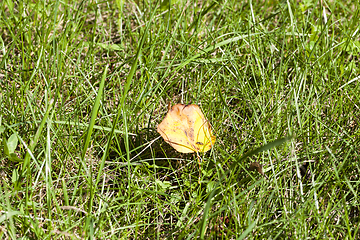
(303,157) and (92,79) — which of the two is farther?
(92,79)

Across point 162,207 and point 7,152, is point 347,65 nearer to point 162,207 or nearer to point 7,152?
point 162,207

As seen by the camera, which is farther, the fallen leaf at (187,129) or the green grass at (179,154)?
the fallen leaf at (187,129)

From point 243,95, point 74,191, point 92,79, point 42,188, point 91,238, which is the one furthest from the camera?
point 92,79

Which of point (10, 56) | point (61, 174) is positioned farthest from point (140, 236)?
point (10, 56)

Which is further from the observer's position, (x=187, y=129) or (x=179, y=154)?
(x=179, y=154)

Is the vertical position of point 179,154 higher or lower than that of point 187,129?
lower
